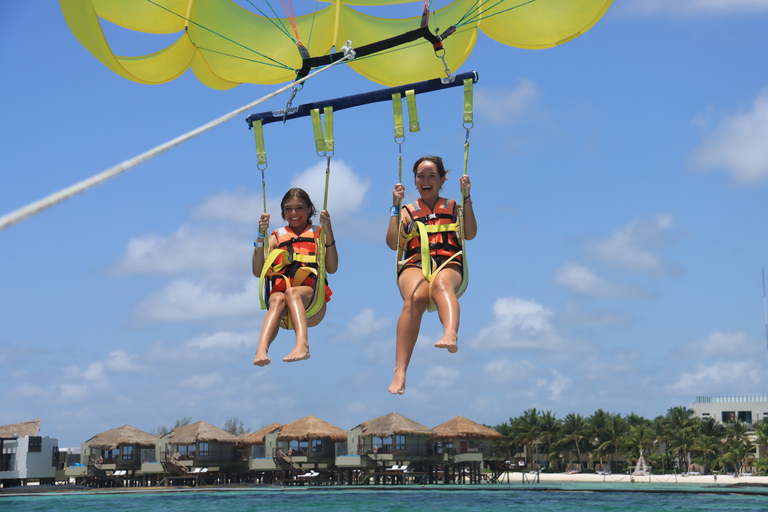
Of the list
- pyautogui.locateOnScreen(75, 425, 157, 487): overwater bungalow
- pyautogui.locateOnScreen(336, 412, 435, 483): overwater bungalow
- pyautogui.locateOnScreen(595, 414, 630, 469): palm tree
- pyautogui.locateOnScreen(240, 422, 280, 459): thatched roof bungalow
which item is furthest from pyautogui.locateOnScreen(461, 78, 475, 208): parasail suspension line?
pyautogui.locateOnScreen(595, 414, 630, 469): palm tree

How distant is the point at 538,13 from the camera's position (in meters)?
8.14

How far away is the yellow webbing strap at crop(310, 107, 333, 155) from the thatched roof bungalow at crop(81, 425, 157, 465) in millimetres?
43287

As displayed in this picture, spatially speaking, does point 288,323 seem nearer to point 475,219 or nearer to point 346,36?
point 475,219

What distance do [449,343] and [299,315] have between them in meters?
1.57

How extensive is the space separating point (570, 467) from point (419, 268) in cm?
7162

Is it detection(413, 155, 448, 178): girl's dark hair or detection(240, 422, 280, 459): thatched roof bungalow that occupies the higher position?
detection(413, 155, 448, 178): girl's dark hair

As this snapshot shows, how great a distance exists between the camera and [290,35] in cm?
827

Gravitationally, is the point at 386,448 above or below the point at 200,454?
above

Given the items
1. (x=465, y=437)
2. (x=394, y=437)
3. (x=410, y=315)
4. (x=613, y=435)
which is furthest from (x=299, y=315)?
(x=613, y=435)

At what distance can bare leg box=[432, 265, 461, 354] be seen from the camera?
6.24m

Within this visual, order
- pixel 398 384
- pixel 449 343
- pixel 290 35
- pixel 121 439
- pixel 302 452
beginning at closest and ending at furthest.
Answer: pixel 449 343 → pixel 398 384 → pixel 290 35 → pixel 302 452 → pixel 121 439

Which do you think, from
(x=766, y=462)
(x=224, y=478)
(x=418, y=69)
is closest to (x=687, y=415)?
(x=766, y=462)

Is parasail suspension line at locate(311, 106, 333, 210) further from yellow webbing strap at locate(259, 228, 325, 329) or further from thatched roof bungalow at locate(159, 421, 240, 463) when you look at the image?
thatched roof bungalow at locate(159, 421, 240, 463)

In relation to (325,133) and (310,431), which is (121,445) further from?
(325,133)
